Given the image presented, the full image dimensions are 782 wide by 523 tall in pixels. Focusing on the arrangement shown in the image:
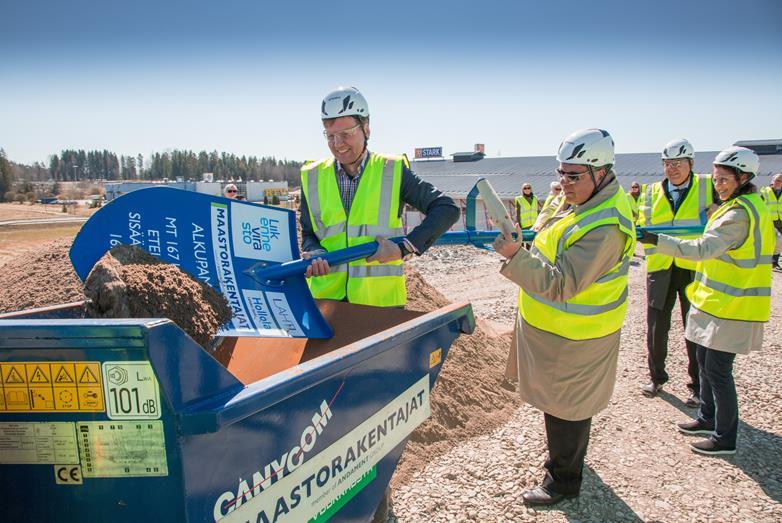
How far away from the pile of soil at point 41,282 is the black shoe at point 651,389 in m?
A: 4.86

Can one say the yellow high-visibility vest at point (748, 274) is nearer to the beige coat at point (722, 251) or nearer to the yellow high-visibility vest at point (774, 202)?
the beige coat at point (722, 251)

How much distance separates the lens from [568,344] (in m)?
2.87

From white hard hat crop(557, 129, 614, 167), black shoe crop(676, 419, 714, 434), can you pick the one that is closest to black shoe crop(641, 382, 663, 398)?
black shoe crop(676, 419, 714, 434)

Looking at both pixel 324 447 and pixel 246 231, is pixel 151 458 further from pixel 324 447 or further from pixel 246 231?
pixel 246 231

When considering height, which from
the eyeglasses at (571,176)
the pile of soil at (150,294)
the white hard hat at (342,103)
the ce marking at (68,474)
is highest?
the white hard hat at (342,103)

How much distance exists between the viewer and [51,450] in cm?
148

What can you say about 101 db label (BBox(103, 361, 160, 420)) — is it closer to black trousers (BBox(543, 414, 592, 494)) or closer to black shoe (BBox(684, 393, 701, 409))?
black trousers (BBox(543, 414, 592, 494))

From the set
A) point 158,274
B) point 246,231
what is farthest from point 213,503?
point 246,231

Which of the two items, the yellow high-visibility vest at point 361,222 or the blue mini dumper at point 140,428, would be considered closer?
the blue mini dumper at point 140,428

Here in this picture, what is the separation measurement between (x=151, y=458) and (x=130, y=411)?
14 cm

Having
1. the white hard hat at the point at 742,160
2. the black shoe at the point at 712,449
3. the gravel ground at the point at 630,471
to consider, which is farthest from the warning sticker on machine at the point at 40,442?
the white hard hat at the point at 742,160

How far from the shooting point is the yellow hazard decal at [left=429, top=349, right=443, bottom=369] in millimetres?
2641

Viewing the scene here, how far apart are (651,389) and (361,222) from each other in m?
3.45

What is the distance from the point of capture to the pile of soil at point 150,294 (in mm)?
1935
